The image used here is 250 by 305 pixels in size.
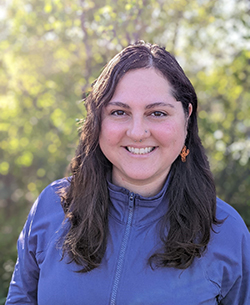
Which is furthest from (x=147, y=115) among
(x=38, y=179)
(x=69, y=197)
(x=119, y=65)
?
(x=38, y=179)

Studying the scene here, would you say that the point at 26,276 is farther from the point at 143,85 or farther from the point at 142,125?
the point at 143,85

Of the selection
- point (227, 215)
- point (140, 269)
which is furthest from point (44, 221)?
point (227, 215)

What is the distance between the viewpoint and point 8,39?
4.19 meters

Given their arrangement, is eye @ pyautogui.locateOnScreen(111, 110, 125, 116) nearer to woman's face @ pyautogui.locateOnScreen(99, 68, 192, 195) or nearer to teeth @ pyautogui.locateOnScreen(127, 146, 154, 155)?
woman's face @ pyautogui.locateOnScreen(99, 68, 192, 195)

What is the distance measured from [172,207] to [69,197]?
25.1 inches

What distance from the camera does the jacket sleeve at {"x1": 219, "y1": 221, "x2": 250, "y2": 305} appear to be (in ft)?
5.96

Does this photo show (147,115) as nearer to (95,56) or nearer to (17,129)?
(95,56)

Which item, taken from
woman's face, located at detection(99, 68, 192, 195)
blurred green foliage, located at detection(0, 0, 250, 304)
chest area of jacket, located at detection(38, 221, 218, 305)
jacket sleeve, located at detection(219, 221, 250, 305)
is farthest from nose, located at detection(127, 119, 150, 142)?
blurred green foliage, located at detection(0, 0, 250, 304)

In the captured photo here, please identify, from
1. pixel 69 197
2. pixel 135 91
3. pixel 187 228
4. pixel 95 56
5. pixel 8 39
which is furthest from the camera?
pixel 8 39

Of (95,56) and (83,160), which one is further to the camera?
(95,56)

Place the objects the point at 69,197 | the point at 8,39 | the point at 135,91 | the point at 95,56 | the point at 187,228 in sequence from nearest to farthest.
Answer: the point at 135,91 < the point at 187,228 < the point at 69,197 < the point at 95,56 < the point at 8,39

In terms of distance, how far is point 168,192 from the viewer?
2.00 m

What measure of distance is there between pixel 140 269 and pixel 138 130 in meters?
0.71

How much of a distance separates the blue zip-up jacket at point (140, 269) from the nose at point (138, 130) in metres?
0.33
